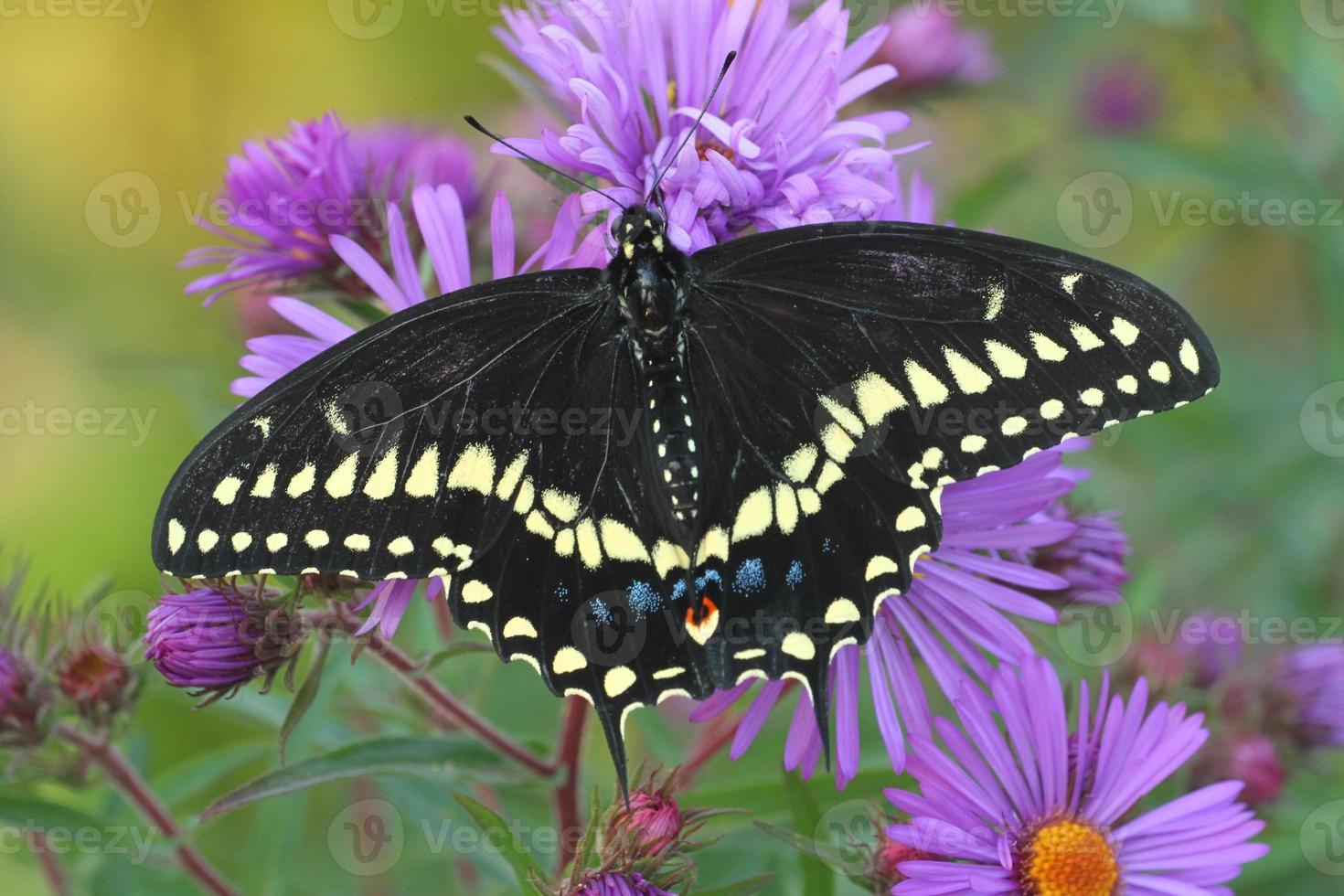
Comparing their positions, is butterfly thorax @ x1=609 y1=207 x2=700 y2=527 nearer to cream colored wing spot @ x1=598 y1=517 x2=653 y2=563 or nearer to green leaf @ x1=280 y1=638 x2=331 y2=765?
cream colored wing spot @ x1=598 y1=517 x2=653 y2=563

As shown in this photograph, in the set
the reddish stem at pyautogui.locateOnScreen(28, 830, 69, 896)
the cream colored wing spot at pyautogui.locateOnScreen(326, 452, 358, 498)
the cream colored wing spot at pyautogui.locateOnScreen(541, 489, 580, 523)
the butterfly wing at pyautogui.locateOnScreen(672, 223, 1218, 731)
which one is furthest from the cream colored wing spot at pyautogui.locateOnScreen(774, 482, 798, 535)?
the reddish stem at pyautogui.locateOnScreen(28, 830, 69, 896)

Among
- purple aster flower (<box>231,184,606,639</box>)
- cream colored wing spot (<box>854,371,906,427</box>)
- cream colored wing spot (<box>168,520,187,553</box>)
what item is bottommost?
cream colored wing spot (<box>168,520,187,553</box>)

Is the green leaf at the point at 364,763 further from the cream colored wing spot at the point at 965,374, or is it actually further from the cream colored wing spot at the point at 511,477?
the cream colored wing spot at the point at 965,374

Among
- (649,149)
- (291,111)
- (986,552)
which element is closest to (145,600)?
(649,149)

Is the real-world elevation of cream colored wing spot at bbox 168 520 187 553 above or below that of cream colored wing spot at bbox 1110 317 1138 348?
below

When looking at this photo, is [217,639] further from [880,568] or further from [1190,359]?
[1190,359]

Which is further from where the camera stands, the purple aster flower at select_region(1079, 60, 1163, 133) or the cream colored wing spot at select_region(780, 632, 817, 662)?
the purple aster flower at select_region(1079, 60, 1163, 133)
